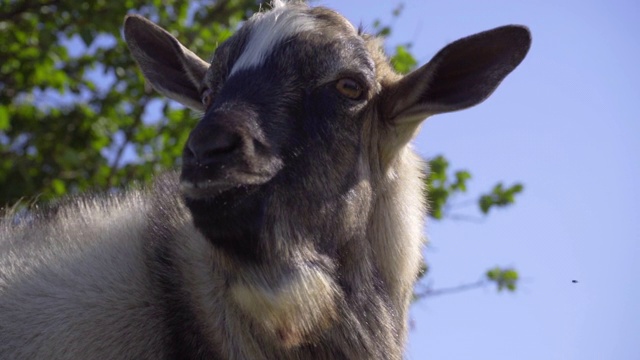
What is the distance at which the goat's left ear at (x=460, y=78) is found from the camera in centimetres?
430

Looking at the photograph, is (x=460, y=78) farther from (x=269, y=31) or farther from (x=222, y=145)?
(x=222, y=145)

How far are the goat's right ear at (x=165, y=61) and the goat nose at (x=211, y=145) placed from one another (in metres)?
1.34

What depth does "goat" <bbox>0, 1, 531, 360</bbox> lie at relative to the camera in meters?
3.83

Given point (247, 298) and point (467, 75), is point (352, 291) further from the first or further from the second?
point (467, 75)

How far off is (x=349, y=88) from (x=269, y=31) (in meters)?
0.45

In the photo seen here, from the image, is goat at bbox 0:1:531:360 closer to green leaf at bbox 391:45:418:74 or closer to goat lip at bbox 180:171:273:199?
goat lip at bbox 180:171:273:199

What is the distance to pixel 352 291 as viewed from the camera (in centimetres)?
414

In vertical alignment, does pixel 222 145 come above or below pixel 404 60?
above

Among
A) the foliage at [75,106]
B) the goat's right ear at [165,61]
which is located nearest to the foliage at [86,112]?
the foliage at [75,106]

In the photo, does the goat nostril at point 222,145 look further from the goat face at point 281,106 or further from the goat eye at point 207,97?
the goat eye at point 207,97

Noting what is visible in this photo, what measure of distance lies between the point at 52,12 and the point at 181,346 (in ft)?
17.7

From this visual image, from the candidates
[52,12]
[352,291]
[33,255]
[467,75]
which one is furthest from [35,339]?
[52,12]

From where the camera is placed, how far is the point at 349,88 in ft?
13.8

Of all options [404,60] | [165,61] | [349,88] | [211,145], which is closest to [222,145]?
[211,145]
